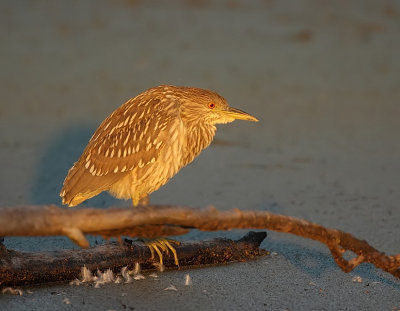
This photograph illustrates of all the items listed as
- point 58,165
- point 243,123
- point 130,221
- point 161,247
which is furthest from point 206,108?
point 243,123

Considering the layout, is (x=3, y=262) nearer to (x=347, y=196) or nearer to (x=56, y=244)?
(x=56, y=244)

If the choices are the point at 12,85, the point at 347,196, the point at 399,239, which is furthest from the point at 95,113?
the point at 399,239

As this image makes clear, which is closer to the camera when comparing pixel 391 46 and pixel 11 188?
pixel 11 188

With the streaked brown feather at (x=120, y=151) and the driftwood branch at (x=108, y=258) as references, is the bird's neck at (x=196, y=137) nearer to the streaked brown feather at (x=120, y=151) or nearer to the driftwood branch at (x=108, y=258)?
the streaked brown feather at (x=120, y=151)

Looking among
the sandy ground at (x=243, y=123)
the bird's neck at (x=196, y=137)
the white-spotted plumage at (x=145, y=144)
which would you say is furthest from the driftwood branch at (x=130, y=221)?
the bird's neck at (x=196, y=137)

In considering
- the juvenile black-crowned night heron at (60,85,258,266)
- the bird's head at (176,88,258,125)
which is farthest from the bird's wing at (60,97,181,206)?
the bird's head at (176,88,258,125)

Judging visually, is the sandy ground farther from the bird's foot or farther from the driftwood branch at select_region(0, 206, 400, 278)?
the driftwood branch at select_region(0, 206, 400, 278)
